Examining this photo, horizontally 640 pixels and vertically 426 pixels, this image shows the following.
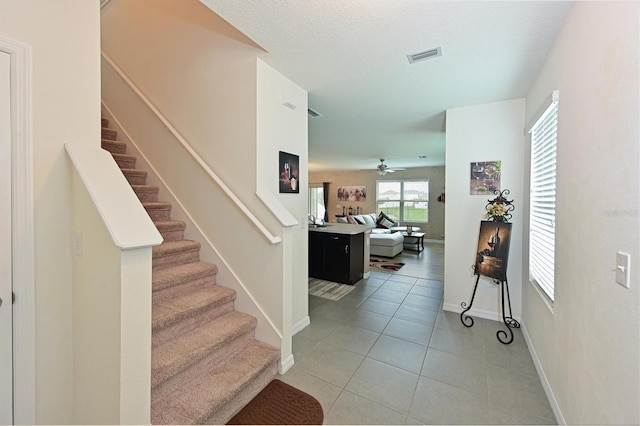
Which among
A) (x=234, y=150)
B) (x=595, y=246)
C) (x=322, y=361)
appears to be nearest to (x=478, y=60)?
(x=595, y=246)

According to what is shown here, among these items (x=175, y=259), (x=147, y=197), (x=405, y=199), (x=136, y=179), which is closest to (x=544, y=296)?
(x=175, y=259)

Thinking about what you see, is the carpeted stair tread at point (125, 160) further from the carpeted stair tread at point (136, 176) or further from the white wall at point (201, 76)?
the white wall at point (201, 76)

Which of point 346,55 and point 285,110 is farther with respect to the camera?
point 285,110

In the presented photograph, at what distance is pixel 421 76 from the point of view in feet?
8.10

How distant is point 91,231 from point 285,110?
1908mm

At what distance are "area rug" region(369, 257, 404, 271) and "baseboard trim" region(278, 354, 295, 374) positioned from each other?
349 centimetres

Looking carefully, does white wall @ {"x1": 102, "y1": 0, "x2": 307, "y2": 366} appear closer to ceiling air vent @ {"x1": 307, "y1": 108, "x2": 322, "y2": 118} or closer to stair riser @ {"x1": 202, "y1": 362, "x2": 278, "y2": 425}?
stair riser @ {"x1": 202, "y1": 362, "x2": 278, "y2": 425}

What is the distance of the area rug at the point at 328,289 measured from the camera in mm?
3879

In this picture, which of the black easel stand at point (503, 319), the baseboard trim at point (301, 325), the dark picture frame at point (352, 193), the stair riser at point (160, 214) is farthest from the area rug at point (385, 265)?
the dark picture frame at point (352, 193)

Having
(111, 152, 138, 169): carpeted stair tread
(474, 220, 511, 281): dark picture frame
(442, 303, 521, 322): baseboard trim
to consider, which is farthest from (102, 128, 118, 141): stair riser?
(442, 303, 521, 322): baseboard trim

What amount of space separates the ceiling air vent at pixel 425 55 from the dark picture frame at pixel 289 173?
1.37 metres

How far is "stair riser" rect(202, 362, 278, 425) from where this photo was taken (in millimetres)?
1581

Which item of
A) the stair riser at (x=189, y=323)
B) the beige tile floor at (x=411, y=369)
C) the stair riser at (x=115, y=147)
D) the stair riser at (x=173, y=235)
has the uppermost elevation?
the stair riser at (x=115, y=147)

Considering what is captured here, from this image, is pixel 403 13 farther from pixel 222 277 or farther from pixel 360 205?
pixel 360 205
